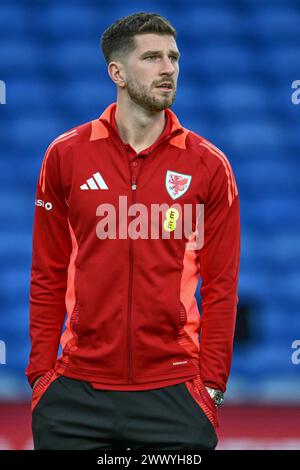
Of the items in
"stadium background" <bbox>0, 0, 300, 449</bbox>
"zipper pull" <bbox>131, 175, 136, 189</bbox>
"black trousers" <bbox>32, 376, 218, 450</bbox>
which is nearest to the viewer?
"black trousers" <bbox>32, 376, 218, 450</bbox>

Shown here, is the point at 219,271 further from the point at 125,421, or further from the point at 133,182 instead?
the point at 125,421

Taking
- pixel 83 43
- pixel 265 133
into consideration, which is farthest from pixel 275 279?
pixel 83 43

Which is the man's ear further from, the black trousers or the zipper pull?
the black trousers

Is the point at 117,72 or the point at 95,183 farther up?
the point at 117,72

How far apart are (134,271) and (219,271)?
251mm

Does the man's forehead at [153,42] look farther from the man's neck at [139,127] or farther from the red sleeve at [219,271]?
the red sleeve at [219,271]

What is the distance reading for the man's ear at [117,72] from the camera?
123 inches

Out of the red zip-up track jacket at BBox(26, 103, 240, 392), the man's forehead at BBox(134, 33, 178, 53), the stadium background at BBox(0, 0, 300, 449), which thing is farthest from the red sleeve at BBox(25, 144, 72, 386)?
the stadium background at BBox(0, 0, 300, 449)

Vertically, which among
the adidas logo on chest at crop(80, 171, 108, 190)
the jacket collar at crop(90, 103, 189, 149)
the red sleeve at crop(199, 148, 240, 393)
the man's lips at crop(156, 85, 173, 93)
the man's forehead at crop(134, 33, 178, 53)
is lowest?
the red sleeve at crop(199, 148, 240, 393)

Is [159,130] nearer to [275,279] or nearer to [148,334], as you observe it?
[148,334]

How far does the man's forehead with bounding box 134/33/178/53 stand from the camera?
3.05 meters

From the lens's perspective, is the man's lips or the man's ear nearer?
the man's lips

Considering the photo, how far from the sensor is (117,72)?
3.15 m

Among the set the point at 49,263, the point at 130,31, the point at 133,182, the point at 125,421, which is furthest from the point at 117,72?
the point at 125,421
